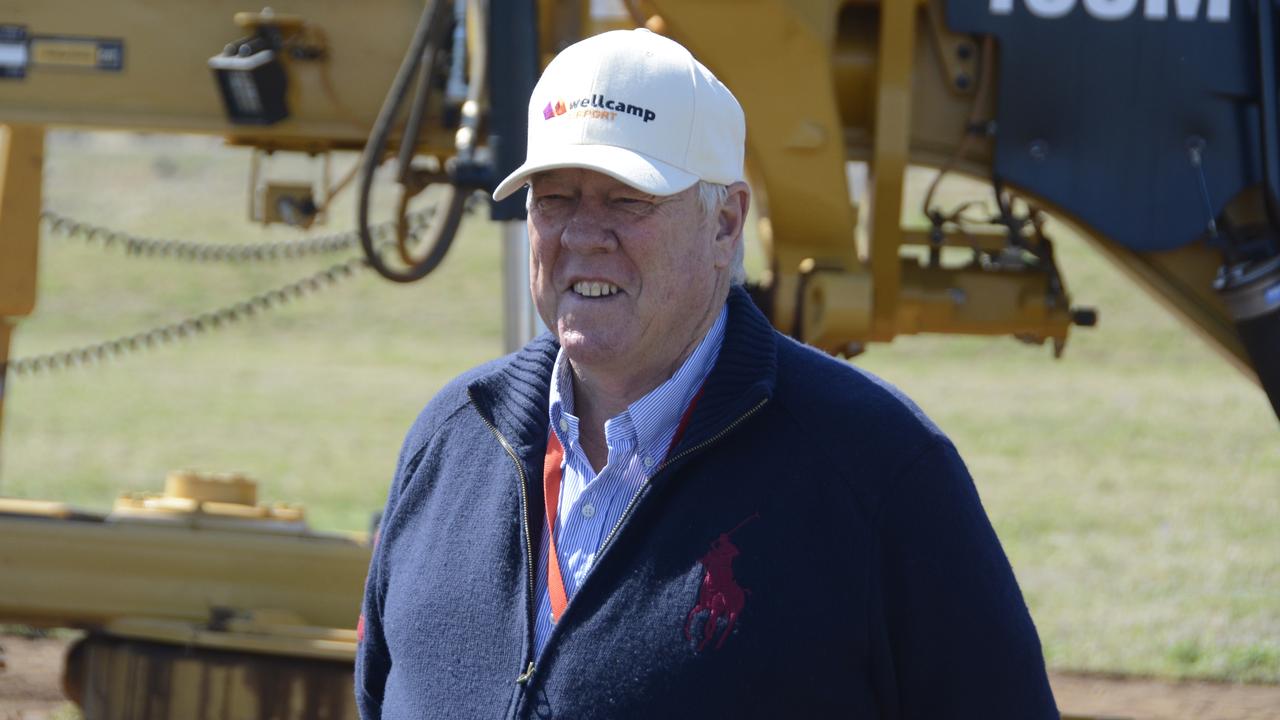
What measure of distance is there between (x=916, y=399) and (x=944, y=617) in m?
13.0

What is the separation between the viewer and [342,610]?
Answer: 5.06 m

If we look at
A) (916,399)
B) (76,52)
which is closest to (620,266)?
(76,52)

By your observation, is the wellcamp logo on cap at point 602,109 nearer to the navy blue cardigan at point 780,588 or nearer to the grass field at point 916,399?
the navy blue cardigan at point 780,588

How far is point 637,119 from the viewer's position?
207cm

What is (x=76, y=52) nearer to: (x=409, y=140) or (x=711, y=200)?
(x=409, y=140)

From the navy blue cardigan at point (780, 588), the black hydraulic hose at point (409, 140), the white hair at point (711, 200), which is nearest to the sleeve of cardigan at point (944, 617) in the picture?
the navy blue cardigan at point (780, 588)

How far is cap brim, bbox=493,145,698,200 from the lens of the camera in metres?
2.05

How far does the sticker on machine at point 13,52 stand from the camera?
4492mm

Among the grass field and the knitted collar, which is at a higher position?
the knitted collar

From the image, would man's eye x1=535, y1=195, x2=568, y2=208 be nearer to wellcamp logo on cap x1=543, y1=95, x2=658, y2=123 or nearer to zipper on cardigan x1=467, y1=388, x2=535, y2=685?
wellcamp logo on cap x1=543, y1=95, x2=658, y2=123

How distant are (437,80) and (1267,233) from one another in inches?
81.8

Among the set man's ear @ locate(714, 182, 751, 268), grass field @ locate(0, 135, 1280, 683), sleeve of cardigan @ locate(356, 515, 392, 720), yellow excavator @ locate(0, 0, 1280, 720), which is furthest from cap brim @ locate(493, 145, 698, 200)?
grass field @ locate(0, 135, 1280, 683)

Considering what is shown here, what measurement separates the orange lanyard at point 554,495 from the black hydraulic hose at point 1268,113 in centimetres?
235

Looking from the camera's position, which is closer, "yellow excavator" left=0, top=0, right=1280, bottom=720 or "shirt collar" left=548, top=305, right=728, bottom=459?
"shirt collar" left=548, top=305, right=728, bottom=459
